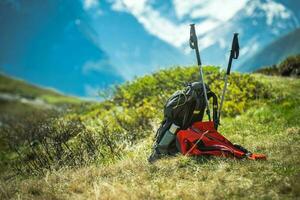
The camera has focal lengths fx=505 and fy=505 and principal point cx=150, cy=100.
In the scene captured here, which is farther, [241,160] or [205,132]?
[205,132]

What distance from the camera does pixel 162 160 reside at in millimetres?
10062

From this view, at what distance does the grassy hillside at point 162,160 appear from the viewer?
26.4 feet

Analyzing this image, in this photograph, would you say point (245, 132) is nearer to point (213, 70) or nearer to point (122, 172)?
point (122, 172)

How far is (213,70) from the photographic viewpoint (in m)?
21.2

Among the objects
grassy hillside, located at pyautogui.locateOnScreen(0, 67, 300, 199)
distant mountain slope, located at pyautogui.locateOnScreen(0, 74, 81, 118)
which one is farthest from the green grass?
grassy hillside, located at pyautogui.locateOnScreen(0, 67, 300, 199)

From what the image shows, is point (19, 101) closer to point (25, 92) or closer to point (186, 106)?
point (25, 92)

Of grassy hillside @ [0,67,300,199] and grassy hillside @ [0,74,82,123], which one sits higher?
grassy hillside @ [0,74,82,123]

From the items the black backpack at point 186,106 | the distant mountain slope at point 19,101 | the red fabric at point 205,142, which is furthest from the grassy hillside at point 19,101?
the red fabric at point 205,142

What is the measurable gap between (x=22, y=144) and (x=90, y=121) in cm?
283

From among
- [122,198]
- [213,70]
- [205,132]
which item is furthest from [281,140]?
[213,70]

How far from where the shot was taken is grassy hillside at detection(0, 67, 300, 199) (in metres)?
8.05

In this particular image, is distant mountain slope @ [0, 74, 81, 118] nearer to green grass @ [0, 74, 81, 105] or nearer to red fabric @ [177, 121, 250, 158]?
green grass @ [0, 74, 81, 105]

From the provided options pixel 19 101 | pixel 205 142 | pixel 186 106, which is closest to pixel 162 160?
pixel 205 142

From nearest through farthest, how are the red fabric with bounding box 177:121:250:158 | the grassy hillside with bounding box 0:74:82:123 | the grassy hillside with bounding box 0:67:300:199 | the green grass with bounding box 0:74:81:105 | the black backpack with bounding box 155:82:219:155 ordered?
the grassy hillside with bounding box 0:67:300:199, the red fabric with bounding box 177:121:250:158, the black backpack with bounding box 155:82:219:155, the grassy hillside with bounding box 0:74:82:123, the green grass with bounding box 0:74:81:105
